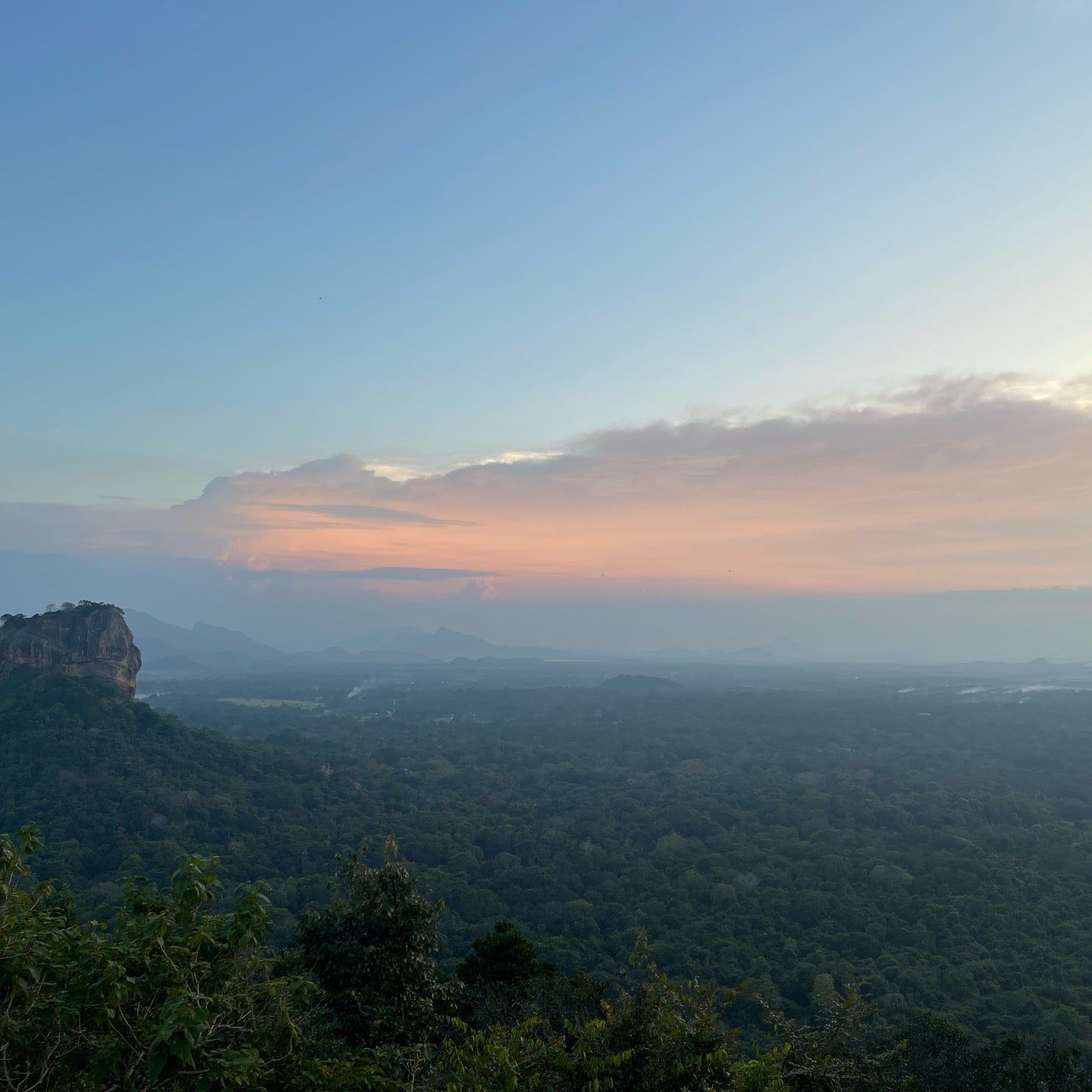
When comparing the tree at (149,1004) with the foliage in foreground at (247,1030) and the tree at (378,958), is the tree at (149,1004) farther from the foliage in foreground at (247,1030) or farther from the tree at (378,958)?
the tree at (378,958)

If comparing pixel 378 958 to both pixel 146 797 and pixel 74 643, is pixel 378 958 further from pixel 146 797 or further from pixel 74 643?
pixel 74 643

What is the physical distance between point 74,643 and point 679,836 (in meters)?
66.1

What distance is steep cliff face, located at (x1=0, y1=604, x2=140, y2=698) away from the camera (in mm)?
73938

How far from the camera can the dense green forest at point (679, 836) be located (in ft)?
118

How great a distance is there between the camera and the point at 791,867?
52.7 m

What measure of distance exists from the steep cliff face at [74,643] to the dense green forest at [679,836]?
11.6ft

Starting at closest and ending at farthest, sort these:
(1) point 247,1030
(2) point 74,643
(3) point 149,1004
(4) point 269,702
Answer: (1) point 247,1030 < (3) point 149,1004 < (2) point 74,643 < (4) point 269,702

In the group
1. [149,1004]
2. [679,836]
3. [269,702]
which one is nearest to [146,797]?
[679,836]

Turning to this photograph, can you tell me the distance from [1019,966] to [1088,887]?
1581 cm

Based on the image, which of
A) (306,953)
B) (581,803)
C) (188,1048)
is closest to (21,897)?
(188,1048)

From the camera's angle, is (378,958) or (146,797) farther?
(146,797)

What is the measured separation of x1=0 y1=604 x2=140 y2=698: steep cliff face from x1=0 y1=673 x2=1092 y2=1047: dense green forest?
3533mm

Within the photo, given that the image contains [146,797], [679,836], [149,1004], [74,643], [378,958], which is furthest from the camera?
[74,643]

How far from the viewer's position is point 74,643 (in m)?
75.8
